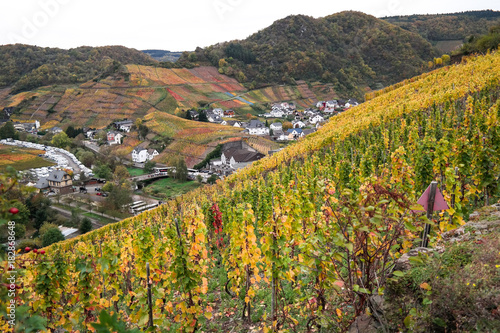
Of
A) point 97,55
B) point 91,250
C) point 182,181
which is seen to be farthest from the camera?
point 97,55

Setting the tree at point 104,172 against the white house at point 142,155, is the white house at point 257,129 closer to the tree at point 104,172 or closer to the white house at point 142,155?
the white house at point 142,155

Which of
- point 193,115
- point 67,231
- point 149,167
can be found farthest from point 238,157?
point 193,115

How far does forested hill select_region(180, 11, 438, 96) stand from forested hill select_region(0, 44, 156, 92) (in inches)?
1657

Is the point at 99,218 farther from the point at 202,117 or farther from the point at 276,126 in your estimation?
the point at 276,126

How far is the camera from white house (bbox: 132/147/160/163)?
2680 inches

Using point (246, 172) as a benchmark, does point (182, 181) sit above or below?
below

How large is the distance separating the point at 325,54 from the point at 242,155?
111421 millimetres

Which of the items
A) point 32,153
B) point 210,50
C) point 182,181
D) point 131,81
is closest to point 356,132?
point 182,181

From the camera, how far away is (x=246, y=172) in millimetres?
25047

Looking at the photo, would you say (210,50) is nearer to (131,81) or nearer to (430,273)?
(131,81)

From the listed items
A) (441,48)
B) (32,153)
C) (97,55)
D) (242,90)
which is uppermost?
(97,55)

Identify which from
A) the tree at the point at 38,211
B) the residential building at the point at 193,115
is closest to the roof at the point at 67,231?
the tree at the point at 38,211

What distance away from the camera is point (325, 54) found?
147m

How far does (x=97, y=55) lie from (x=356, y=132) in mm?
186732
